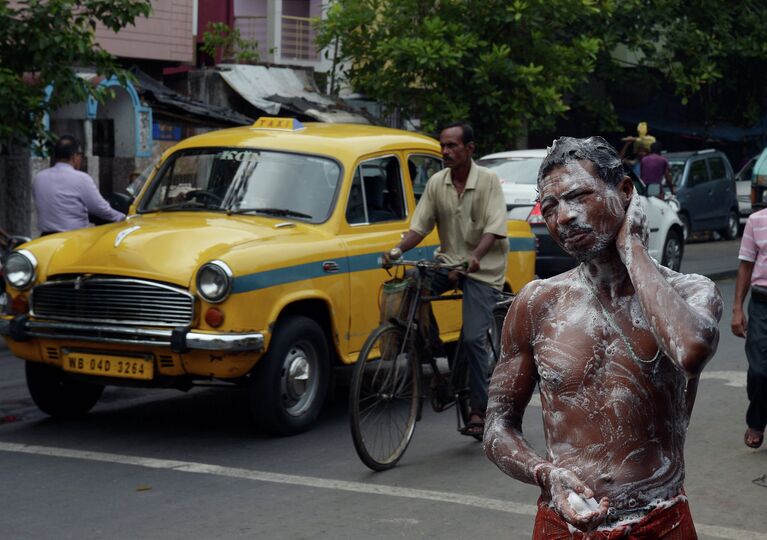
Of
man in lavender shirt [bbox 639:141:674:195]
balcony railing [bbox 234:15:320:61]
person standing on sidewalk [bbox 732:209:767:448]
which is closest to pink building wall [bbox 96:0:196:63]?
balcony railing [bbox 234:15:320:61]

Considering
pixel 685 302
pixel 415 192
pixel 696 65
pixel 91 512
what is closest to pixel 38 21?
pixel 415 192

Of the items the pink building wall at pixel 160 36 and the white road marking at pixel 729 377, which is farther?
the pink building wall at pixel 160 36

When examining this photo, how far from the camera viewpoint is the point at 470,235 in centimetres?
788

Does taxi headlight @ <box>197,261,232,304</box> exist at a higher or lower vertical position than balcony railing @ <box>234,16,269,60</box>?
lower

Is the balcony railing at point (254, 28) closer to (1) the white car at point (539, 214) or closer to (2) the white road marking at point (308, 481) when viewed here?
(1) the white car at point (539, 214)

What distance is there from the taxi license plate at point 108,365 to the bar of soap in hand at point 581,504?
17.7 ft

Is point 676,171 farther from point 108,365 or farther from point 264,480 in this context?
point 264,480

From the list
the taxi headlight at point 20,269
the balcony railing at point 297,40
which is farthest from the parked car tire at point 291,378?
the balcony railing at point 297,40

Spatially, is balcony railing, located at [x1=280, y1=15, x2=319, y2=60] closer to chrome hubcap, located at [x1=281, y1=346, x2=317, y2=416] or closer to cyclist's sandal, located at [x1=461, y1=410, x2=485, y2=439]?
chrome hubcap, located at [x1=281, y1=346, x2=317, y2=416]

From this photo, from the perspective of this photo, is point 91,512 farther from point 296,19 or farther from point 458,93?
point 296,19

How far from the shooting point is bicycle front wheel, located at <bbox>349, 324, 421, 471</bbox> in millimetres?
7055

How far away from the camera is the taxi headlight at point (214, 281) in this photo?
24.6 ft

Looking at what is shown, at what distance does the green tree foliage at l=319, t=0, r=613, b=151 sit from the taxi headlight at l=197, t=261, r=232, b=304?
43.7ft

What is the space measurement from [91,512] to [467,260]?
271 centimetres
